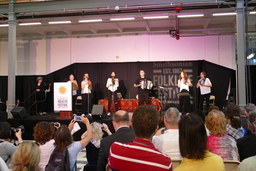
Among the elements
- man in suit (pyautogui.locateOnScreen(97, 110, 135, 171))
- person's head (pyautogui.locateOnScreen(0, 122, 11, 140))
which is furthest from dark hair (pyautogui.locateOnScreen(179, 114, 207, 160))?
person's head (pyautogui.locateOnScreen(0, 122, 11, 140))

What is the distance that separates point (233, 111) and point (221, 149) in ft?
4.22

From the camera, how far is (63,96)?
7410 mm

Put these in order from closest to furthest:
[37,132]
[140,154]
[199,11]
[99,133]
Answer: [140,154] → [37,132] → [99,133] → [199,11]

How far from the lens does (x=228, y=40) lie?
34.9 ft

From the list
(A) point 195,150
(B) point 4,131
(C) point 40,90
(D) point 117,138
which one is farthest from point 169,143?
(C) point 40,90

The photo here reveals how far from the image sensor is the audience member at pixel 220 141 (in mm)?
2117

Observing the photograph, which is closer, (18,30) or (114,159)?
(114,159)

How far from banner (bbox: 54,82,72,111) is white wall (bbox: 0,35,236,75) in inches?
171

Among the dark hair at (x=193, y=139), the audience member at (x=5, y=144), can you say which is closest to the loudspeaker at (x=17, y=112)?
the audience member at (x=5, y=144)

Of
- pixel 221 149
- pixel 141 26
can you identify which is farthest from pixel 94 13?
pixel 221 149

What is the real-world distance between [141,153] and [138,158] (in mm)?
31

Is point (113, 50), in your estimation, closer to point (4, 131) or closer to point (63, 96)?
point (63, 96)

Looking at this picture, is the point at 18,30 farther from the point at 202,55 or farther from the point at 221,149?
the point at 221,149

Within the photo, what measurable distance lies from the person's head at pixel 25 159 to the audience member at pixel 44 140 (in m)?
0.71
